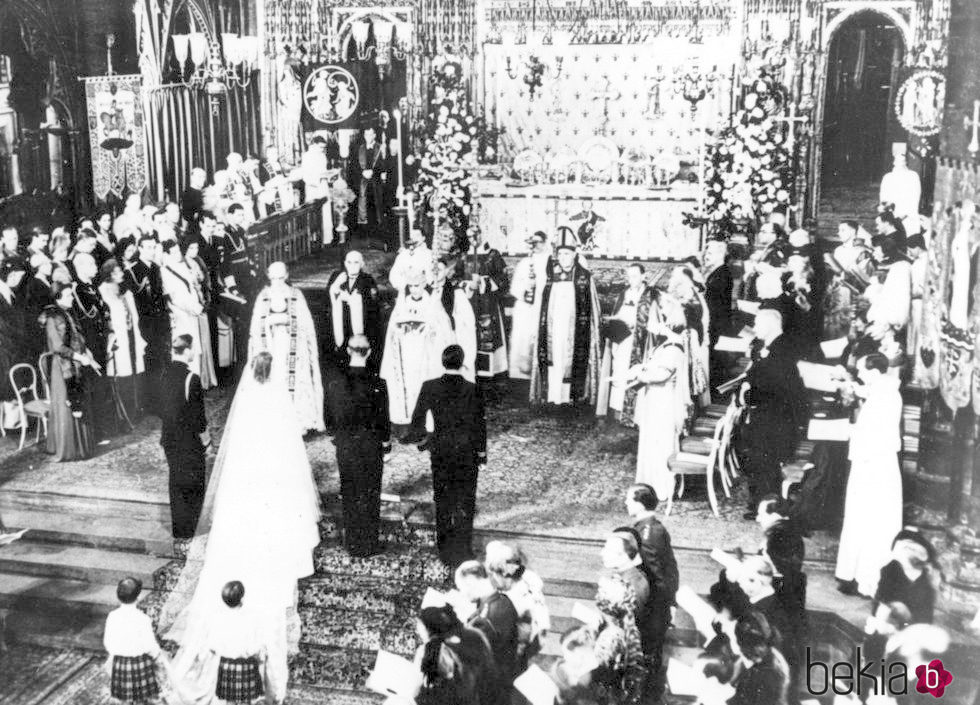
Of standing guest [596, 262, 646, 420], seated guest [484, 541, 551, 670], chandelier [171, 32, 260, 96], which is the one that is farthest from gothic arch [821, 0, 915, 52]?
seated guest [484, 541, 551, 670]

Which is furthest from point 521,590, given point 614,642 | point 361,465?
point 361,465

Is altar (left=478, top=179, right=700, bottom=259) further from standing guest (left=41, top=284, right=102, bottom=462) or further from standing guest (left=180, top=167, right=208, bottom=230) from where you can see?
standing guest (left=41, top=284, right=102, bottom=462)

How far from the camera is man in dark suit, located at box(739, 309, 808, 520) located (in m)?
7.64

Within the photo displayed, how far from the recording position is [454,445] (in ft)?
24.2

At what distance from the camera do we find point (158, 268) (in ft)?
30.1

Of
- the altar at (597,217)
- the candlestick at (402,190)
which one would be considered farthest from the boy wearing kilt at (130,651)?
the altar at (597,217)

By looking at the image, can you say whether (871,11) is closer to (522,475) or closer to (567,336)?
(567,336)

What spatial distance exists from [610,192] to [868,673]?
572 centimetres

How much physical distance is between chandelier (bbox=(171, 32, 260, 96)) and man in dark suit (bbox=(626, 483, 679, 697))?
194 inches

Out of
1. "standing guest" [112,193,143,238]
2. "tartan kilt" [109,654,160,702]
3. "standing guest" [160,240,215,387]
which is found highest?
"standing guest" [112,193,143,238]

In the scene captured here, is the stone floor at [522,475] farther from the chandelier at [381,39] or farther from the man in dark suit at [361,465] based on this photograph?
the chandelier at [381,39]

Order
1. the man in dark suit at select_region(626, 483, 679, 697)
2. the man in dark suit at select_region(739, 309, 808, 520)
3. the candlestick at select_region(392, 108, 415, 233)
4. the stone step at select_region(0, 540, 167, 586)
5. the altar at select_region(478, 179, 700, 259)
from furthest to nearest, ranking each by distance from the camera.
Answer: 1. the altar at select_region(478, 179, 700, 259)
2. the candlestick at select_region(392, 108, 415, 233)
3. the stone step at select_region(0, 540, 167, 586)
4. the man in dark suit at select_region(739, 309, 808, 520)
5. the man in dark suit at select_region(626, 483, 679, 697)

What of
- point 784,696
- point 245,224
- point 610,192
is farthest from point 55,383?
point 784,696

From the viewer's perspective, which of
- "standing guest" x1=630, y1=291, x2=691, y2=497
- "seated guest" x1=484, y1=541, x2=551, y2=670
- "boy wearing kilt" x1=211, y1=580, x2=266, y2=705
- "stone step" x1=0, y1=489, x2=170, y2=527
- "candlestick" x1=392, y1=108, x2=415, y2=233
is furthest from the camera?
A: "candlestick" x1=392, y1=108, x2=415, y2=233
